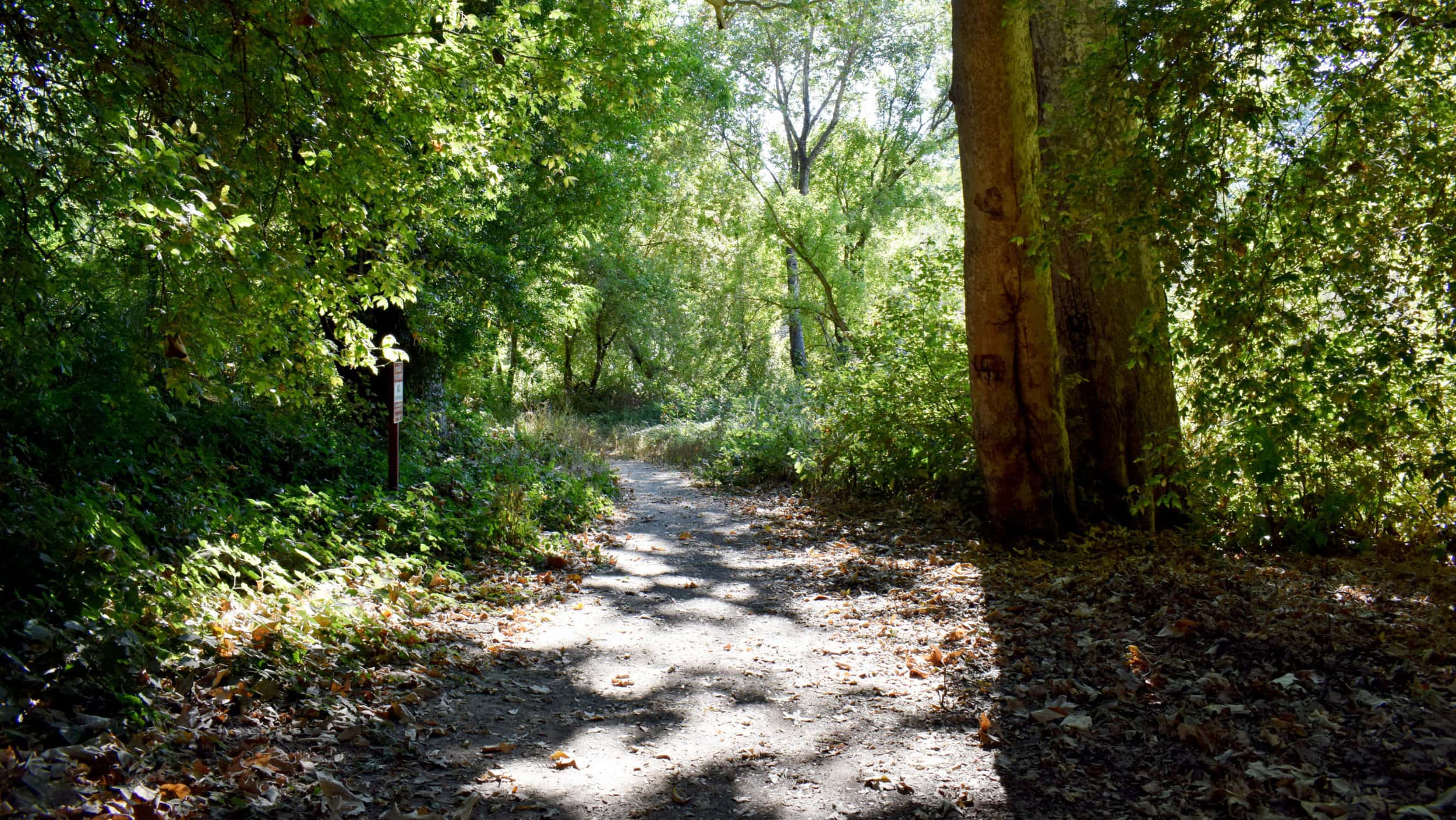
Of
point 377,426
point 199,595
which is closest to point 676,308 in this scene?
point 377,426

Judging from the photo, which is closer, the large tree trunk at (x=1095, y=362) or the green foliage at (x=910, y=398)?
the large tree trunk at (x=1095, y=362)

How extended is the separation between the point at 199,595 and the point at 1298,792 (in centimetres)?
535

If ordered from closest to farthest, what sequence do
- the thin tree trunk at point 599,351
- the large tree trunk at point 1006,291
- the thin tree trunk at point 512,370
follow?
the large tree trunk at point 1006,291 < the thin tree trunk at point 512,370 < the thin tree trunk at point 599,351

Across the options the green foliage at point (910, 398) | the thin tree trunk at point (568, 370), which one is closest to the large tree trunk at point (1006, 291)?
the green foliage at point (910, 398)

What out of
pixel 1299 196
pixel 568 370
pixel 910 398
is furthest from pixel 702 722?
pixel 568 370

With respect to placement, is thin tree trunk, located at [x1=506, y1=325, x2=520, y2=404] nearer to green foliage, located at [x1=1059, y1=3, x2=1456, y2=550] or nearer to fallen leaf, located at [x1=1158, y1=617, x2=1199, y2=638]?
green foliage, located at [x1=1059, y1=3, x2=1456, y2=550]

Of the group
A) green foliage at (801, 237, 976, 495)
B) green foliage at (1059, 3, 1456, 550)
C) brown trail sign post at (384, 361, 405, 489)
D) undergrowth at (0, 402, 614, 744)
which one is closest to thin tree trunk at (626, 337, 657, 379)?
green foliage at (801, 237, 976, 495)

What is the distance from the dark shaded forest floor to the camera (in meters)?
3.41

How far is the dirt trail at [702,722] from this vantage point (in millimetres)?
3756

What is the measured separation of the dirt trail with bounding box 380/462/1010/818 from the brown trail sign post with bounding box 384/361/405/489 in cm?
225

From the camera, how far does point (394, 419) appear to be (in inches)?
317

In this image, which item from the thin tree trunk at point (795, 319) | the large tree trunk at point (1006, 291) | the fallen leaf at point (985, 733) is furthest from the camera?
the thin tree trunk at point (795, 319)

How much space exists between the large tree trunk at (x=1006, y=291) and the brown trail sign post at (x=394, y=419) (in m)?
5.28

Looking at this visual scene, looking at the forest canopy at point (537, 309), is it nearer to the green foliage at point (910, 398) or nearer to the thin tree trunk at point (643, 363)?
the green foliage at point (910, 398)
